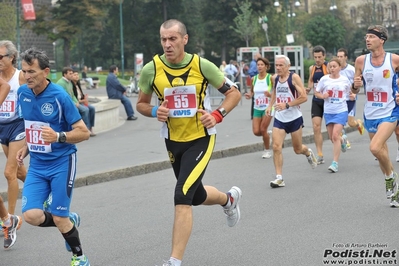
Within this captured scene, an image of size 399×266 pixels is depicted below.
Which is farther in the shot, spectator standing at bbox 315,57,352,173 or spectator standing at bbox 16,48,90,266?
spectator standing at bbox 315,57,352,173

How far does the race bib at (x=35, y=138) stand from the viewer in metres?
6.35

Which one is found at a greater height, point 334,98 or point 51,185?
point 334,98

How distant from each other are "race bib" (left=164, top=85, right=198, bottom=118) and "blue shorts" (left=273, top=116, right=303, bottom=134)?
5043mm

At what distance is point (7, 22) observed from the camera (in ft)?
175

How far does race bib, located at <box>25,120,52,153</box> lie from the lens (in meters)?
6.35

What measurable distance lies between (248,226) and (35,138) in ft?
8.85

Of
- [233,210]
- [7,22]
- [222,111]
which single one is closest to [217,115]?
[222,111]

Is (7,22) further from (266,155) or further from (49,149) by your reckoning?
(49,149)

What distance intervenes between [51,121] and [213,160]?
8362 millimetres

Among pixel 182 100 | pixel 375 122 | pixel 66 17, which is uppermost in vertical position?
pixel 66 17

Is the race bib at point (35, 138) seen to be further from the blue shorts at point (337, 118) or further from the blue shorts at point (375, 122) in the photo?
the blue shorts at point (337, 118)

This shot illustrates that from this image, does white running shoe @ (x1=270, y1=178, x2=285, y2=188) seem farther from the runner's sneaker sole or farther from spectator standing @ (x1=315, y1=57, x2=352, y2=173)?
spectator standing @ (x1=315, y1=57, x2=352, y2=173)

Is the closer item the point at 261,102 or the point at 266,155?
the point at 261,102

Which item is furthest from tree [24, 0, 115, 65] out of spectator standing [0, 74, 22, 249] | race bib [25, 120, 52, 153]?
race bib [25, 120, 52, 153]
